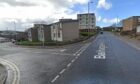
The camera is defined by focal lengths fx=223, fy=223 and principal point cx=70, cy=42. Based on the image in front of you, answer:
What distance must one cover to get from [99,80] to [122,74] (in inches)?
78.7

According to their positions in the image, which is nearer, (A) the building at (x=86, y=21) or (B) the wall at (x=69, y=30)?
(B) the wall at (x=69, y=30)

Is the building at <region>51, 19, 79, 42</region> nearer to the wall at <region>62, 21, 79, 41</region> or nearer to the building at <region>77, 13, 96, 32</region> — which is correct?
the wall at <region>62, 21, 79, 41</region>

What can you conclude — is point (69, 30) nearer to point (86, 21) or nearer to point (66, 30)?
point (66, 30)

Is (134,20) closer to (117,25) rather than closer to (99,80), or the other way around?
(117,25)

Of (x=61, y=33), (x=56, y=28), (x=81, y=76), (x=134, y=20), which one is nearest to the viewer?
(x=81, y=76)

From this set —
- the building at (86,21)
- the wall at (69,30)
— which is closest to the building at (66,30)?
the wall at (69,30)

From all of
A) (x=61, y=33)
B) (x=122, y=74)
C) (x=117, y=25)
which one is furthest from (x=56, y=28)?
(x=117, y=25)

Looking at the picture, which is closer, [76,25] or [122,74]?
[122,74]

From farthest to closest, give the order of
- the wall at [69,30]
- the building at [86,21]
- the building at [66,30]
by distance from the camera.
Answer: the building at [86,21] < the wall at [69,30] < the building at [66,30]

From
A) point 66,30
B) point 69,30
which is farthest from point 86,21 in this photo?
point 66,30

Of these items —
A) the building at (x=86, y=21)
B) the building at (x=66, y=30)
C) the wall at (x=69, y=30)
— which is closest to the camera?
the building at (x=66, y=30)

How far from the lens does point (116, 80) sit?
1003 cm

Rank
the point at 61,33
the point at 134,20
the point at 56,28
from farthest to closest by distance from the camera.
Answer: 1. the point at 134,20
2. the point at 56,28
3. the point at 61,33

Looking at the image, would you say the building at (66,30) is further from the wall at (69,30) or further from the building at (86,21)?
the building at (86,21)
